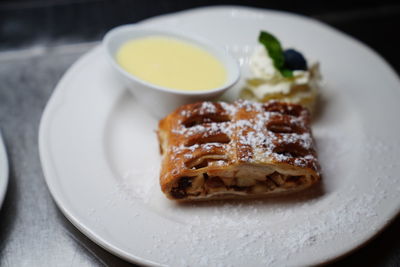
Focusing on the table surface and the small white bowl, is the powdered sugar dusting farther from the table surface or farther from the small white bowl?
the table surface

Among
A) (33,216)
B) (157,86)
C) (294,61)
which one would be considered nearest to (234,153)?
(157,86)

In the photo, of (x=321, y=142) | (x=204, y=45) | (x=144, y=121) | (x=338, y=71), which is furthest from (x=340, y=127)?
(x=144, y=121)

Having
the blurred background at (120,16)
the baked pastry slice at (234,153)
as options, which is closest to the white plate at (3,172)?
the baked pastry slice at (234,153)

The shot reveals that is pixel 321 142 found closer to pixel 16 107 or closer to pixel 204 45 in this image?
pixel 204 45

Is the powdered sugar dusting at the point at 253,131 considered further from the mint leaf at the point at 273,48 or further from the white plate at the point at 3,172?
the white plate at the point at 3,172

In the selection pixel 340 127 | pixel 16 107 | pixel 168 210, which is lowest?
pixel 16 107

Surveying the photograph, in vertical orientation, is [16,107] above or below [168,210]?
below
